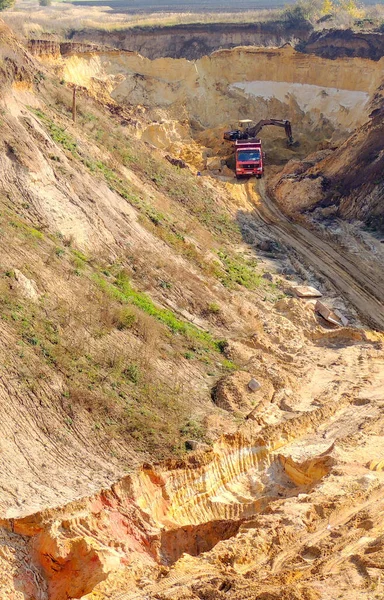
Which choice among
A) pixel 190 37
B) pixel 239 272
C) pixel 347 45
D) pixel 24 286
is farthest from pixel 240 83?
pixel 24 286

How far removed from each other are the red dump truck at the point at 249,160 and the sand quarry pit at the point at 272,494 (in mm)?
5463

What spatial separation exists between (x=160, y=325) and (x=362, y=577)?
11.2 meters

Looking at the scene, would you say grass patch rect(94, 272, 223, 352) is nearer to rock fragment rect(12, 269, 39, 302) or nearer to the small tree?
rock fragment rect(12, 269, 39, 302)

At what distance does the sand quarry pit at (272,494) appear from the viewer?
557 inches

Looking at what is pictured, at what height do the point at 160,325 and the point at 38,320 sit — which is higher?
the point at 38,320

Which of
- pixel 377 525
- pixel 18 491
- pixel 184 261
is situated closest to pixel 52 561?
pixel 18 491

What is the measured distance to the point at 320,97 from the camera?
51.3 metres

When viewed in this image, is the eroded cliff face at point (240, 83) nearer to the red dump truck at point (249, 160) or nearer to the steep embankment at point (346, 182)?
the steep embankment at point (346, 182)

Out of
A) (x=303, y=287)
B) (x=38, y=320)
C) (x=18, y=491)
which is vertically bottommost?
(x=303, y=287)

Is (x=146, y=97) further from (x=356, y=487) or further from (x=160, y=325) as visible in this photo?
(x=356, y=487)

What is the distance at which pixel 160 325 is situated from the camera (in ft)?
77.4

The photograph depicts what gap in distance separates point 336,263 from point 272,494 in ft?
56.7

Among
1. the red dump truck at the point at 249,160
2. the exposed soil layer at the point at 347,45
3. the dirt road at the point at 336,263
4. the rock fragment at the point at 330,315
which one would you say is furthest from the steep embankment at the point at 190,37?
the rock fragment at the point at 330,315

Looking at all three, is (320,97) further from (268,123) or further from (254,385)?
(254,385)
